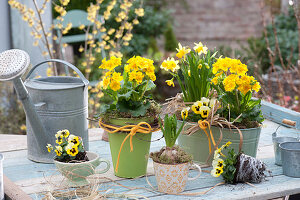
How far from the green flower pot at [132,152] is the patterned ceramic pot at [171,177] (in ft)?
0.41

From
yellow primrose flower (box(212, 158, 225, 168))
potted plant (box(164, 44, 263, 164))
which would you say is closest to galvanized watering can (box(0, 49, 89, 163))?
potted plant (box(164, 44, 263, 164))

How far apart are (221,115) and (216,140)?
0.10 m

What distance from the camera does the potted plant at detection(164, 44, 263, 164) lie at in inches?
64.1

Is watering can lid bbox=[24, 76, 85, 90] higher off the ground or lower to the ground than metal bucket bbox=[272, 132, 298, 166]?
higher

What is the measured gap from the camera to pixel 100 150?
1.96m

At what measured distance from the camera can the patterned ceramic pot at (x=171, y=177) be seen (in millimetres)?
1453

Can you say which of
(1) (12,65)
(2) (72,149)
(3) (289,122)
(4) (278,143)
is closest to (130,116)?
(2) (72,149)

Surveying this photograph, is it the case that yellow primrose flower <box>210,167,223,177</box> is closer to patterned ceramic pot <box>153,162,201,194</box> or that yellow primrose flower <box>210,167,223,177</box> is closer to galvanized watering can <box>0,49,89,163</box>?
patterned ceramic pot <box>153,162,201,194</box>

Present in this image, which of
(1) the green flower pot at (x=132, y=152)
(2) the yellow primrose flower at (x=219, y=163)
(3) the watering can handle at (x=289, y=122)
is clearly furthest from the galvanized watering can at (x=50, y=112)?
(3) the watering can handle at (x=289, y=122)

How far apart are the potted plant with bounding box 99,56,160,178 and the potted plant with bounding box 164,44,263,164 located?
0.18 meters

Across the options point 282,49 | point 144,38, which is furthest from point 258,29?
point 144,38

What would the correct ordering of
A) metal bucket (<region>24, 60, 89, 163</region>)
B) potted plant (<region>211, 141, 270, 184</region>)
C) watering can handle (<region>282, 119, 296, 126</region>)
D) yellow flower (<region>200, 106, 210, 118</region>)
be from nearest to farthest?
1. potted plant (<region>211, 141, 270, 184</region>)
2. yellow flower (<region>200, 106, 210, 118</region>)
3. metal bucket (<region>24, 60, 89, 163</region>)
4. watering can handle (<region>282, 119, 296, 126</region>)

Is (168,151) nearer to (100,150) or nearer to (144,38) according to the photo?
(100,150)

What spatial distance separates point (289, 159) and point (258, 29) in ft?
19.4
